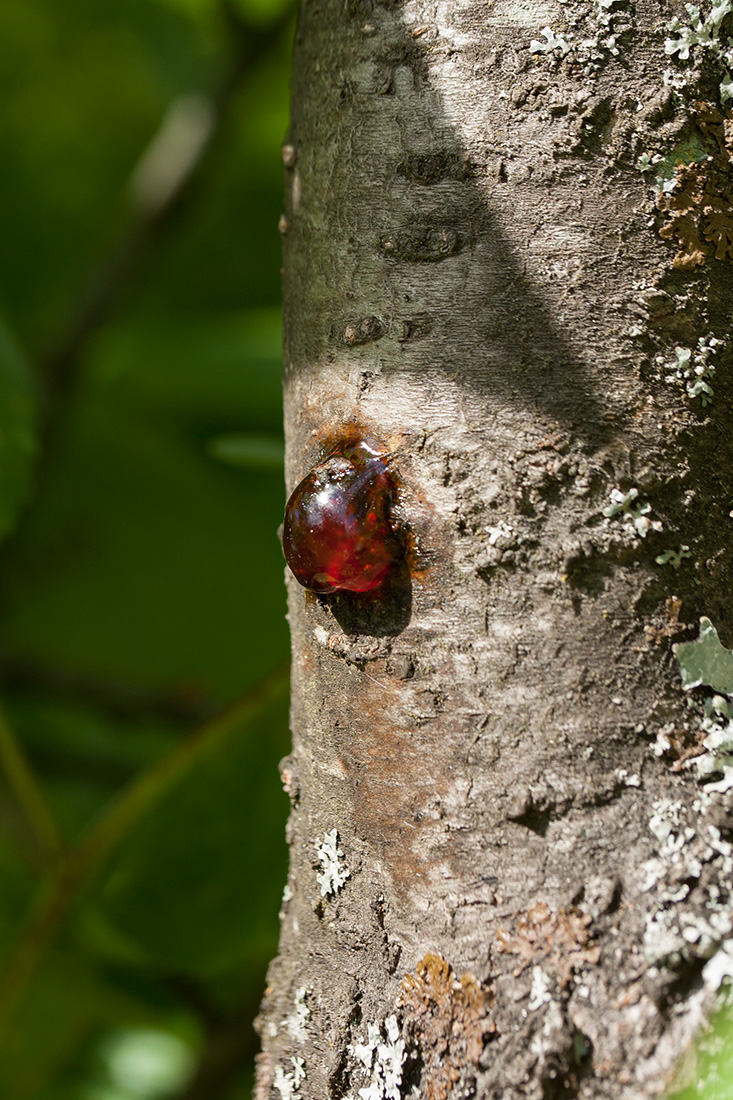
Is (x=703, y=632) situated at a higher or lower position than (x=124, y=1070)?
higher

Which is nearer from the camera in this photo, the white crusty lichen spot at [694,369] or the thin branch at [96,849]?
the white crusty lichen spot at [694,369]

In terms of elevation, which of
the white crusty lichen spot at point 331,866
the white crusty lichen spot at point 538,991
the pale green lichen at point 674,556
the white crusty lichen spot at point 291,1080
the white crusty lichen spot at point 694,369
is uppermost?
the white crusty lichen spot at point 694,369

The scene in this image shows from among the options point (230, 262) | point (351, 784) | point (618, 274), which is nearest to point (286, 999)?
point (351, 784)

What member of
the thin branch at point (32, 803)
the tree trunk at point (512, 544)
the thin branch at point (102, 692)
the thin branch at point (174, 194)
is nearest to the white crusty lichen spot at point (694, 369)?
the tree trunk at point (512, 544)

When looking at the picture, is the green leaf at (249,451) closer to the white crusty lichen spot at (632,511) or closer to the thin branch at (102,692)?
the white crusty lichen spot at (632,511)

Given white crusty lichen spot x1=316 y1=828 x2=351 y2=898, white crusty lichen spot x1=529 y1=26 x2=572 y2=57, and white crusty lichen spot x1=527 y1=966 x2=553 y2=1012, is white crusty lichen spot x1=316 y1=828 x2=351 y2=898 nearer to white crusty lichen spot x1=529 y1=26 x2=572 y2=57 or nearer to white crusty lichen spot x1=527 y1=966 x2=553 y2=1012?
white crusty lichen spot x1=527 y1=966 x2=553 y2=1012

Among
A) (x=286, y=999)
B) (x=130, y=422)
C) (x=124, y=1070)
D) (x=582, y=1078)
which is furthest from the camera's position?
(x=130, y=422)

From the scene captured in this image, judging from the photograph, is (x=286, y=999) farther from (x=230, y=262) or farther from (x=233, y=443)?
(x=230, y=262)
